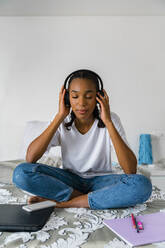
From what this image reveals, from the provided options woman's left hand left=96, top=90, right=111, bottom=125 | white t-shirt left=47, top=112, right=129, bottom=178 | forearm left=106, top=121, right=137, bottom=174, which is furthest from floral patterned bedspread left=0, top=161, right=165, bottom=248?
woman's left hand left=96, top=90, right=111, bottom=125

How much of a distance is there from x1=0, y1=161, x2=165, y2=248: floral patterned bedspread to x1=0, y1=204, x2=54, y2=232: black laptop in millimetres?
16

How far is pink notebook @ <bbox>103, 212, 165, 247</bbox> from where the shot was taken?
33.0 inches

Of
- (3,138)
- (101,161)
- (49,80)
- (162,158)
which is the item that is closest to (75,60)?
(49,80)

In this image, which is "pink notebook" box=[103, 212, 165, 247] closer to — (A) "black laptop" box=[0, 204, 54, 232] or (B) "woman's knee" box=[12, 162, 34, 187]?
(A) "black laptop" box=[0, 204, 54, 232]

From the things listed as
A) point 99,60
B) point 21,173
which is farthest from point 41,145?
point 99,60

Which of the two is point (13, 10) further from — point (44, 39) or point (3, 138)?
point (3, 138)

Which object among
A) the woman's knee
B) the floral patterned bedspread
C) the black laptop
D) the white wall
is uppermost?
the white wall

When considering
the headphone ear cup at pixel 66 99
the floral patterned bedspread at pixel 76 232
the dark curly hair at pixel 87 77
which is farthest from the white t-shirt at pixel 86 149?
the floral patterned bedspread at pixel 76 232

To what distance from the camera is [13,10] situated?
8.88 ft

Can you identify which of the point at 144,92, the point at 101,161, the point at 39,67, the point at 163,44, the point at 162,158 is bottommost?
the point at 162,158

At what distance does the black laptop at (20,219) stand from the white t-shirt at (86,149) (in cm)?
44

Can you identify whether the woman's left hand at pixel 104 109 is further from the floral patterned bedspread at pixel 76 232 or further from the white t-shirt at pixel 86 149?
the floral patterned bedspread at pixel 76 232

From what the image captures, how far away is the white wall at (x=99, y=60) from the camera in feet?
9.21

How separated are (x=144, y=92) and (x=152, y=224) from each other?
202 centimetres
